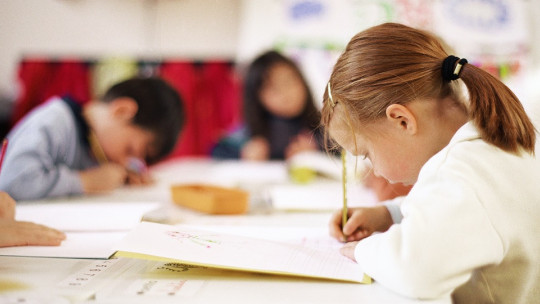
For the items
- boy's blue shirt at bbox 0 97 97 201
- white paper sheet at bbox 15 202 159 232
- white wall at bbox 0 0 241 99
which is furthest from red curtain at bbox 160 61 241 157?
white paper sheet at bbox 15 202 159 232

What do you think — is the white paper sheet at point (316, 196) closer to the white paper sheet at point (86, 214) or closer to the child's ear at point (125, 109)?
the white paper sheet at point (86, 214)

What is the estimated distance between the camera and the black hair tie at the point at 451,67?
621 millimetres

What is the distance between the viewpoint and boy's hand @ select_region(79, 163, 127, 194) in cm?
120

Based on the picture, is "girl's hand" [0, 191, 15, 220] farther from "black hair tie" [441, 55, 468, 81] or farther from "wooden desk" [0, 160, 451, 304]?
"black hair tie" [441, 55, 468, 81]

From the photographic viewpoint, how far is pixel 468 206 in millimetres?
499

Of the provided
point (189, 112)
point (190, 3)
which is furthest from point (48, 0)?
point (189, 112)

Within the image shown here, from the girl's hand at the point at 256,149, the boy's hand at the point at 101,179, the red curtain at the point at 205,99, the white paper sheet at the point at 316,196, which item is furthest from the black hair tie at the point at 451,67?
the red curtain at the point at 205,99

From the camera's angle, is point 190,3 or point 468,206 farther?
point 190,3

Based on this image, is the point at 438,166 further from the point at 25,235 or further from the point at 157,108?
the point at 157,108

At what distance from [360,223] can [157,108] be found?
2.66 ft

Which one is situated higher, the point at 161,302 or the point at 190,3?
the point at 190,3

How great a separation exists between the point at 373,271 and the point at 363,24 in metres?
2.23

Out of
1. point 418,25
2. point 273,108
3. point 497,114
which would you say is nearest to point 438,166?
point 497,114

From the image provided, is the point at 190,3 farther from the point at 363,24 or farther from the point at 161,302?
the point at 161,302
